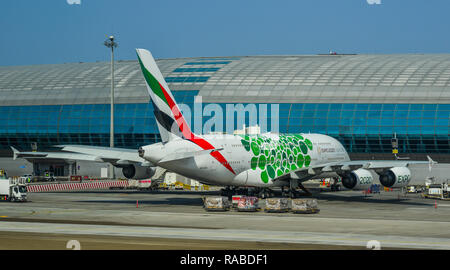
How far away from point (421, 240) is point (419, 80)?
199ft

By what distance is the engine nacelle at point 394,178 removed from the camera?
5338 cm

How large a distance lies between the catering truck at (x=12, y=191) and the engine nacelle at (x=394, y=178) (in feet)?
94.8

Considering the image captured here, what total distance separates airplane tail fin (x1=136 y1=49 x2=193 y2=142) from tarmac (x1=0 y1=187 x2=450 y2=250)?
563 centimetres

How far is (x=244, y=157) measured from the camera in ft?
175

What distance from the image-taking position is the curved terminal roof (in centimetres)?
8706

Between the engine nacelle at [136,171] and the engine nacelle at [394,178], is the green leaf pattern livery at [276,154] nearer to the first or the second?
the engine nacelle at [394,178]

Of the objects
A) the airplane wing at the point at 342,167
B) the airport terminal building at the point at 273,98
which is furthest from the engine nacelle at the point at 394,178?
the airport terminal building at the point at 273,98

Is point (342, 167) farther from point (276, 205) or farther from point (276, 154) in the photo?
point (276, 205)

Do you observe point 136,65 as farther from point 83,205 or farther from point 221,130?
point 83,205

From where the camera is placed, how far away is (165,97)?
150 feet

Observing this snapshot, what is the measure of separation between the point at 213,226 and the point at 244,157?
714 inches

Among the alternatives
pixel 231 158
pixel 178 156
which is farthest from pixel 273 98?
pixel 178 156

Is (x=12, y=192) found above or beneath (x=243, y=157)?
beneath
